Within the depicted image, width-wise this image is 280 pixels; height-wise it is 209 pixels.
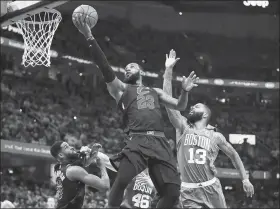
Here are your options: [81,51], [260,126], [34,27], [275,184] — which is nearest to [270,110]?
[260,126]

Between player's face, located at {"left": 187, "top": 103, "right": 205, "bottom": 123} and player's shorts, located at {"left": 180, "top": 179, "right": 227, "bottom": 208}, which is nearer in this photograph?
player's shorts, located at {"left": 180, "top": 179, "right": 227, "bottom": 208}

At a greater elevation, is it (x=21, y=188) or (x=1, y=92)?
(x=1, y=92)

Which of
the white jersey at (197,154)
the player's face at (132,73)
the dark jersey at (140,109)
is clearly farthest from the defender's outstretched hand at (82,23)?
the white jersey at (197,154)

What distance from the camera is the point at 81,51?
2969 cm

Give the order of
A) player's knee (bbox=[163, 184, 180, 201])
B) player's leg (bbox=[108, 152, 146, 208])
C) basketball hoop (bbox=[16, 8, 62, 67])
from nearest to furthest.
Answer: player's leg (bbox=[108, 152, 146, 208]) → player's knee (bbox=[163, 184, 180, 201]) → basketball hoop (bbox=[16, 8, 62, 67])

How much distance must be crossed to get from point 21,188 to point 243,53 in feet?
64.8

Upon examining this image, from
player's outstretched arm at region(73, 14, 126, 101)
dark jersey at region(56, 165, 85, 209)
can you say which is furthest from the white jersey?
player's outstretched arm at region(73, 14, 126, 101)

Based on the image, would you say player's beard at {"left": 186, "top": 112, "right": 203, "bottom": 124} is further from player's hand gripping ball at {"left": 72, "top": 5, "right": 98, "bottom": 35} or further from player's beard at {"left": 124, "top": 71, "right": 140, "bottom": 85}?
player's hand gripping ball at {"left": 72, "top": 5, "right": 98, "bottom": 35}

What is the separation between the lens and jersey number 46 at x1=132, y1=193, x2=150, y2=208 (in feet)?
36.6

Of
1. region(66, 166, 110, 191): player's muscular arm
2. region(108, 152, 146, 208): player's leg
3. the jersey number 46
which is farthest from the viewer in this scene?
the jersey number 46

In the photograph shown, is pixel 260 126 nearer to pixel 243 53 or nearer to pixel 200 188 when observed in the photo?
pixel 243 53

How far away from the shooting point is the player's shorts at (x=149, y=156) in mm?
6945

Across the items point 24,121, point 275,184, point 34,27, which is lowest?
point 275,184

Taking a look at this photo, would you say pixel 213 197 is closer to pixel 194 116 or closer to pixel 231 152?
pixel 231 152
